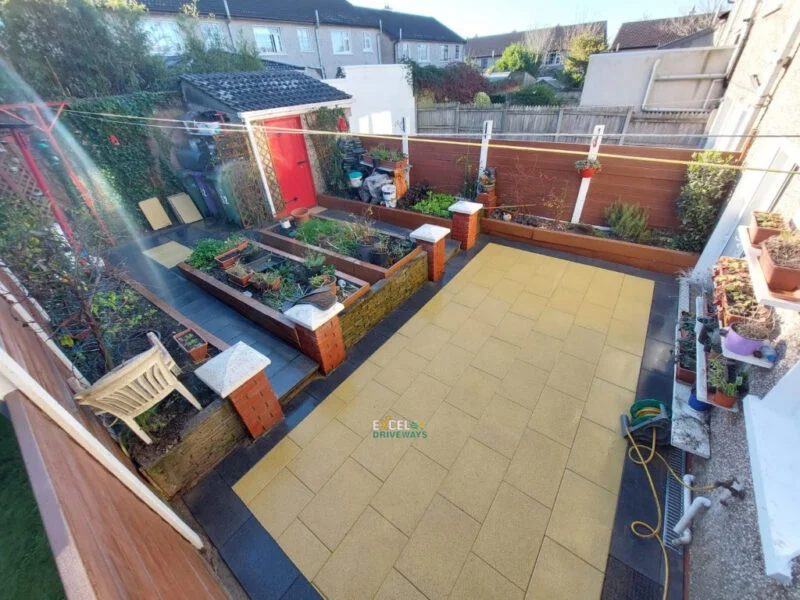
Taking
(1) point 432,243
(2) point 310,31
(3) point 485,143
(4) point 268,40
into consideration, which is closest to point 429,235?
(1) point 432,243

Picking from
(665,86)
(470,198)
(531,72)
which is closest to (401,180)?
(470,198)

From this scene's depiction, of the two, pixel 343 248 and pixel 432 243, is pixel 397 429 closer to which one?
pixel 432 243

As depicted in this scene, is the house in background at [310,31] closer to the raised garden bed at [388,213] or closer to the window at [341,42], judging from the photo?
the window at [341,42]

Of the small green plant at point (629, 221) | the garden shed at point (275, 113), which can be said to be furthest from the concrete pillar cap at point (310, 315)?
the small green plant at point (629, 221)

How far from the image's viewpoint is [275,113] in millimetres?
6648

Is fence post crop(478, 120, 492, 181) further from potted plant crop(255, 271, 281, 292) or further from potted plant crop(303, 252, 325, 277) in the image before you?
potted plant crop(255, 271, 281, 292)

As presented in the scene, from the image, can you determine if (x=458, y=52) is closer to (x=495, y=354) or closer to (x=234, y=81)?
(x=234, y=81)

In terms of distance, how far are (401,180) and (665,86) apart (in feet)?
34.4

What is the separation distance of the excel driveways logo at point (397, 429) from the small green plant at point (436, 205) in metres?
4.42

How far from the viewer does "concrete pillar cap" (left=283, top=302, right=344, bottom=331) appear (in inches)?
132

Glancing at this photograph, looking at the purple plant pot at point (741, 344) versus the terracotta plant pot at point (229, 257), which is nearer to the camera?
the purple plant pot at point (741, 344)

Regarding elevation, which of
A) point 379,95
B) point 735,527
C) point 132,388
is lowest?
point 735,527

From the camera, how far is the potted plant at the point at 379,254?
193 inches

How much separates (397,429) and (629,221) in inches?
205
